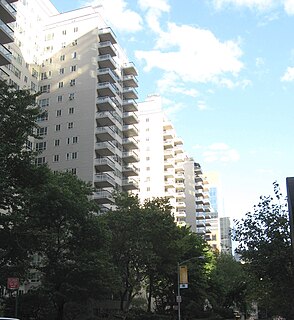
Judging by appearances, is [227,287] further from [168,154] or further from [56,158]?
[168,154]

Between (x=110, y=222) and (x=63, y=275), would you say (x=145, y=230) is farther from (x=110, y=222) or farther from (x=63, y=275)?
(x=63, y=275)

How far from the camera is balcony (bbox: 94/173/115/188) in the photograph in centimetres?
7606

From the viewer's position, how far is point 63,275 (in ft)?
118

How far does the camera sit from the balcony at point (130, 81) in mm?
93250

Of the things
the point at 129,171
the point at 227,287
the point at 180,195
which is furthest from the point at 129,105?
the point at 180,195

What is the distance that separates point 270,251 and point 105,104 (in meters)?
59.8

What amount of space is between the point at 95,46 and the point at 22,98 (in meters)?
60.1

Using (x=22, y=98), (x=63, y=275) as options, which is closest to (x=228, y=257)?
(x=63, y=275)

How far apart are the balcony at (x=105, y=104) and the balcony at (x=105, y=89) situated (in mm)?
1652

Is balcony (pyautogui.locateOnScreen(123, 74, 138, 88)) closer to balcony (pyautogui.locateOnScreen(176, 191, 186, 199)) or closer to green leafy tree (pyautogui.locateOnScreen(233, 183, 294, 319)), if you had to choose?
balcony (pyautogui.locateOnScreen(176, 191, 186, 199))

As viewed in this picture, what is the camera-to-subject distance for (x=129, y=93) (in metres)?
92.2

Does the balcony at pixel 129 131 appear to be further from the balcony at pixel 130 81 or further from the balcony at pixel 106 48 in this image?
the balcony at pixel 106 48

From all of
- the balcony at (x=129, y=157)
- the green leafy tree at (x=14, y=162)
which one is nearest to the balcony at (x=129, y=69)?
the balcony at (x=129, y=157)

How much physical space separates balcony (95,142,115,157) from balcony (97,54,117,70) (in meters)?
14.7
